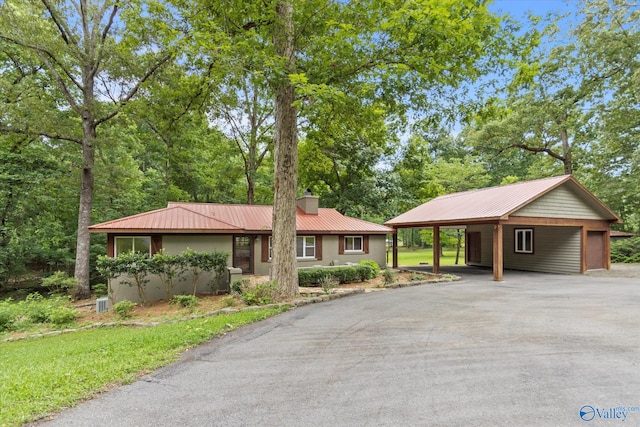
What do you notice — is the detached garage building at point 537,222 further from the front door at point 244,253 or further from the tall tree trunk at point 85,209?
the tall tree trunk at point 85,209

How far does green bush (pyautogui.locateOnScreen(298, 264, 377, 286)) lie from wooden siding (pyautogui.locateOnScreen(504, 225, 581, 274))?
8.30 metres

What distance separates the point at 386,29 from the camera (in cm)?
743

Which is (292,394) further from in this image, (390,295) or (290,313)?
(390,295)

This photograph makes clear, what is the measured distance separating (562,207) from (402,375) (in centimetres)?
1317

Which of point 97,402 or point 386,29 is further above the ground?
point 386,29

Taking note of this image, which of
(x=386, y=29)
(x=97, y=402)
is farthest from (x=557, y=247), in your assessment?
(x=97, y=402)

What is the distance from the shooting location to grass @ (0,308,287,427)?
3.36m

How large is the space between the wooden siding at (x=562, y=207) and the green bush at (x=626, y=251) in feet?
23.1

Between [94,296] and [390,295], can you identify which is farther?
[94,296]

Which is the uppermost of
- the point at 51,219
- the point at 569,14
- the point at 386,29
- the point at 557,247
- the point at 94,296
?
the point at 569,14

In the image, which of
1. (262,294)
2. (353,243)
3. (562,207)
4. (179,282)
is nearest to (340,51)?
(262,294)

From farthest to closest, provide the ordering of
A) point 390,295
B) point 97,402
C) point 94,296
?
point 94,296
point 390,295
point 97,402

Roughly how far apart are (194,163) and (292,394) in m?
21.8

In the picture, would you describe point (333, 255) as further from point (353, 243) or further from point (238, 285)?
point (238, 285)
